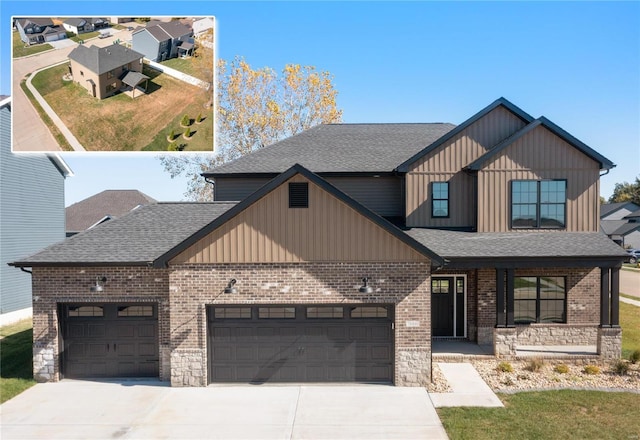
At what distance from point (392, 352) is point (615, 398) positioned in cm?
560

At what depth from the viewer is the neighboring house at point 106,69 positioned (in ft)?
34.6

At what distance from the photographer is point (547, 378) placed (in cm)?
1341

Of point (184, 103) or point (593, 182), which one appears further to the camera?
point (593, 182)

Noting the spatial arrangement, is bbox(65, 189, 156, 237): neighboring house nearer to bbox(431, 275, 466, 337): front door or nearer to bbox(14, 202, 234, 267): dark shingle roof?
bbox(14, 202, 234, 267): dark shingle roof

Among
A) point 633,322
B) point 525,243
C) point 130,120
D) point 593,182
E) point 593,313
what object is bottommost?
point 633,322

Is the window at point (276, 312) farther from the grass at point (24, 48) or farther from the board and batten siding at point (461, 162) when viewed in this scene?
the grass at point (24, 48)

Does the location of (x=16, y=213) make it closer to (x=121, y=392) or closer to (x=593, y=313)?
(x=121, y=392)

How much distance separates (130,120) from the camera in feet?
36.1

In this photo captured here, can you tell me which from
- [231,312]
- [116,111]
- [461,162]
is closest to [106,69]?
[116,111]

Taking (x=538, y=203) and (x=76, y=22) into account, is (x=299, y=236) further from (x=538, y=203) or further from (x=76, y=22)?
(x=538, y=203)

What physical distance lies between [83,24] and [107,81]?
6.08 feet

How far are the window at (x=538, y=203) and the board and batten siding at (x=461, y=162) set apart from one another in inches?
57.6

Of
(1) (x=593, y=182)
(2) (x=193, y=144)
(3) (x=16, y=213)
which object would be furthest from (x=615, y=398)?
(3) (x=16, y=213)

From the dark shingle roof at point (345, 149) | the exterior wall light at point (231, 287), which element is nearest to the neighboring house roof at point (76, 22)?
the exterior wall light at point (231, 287)
